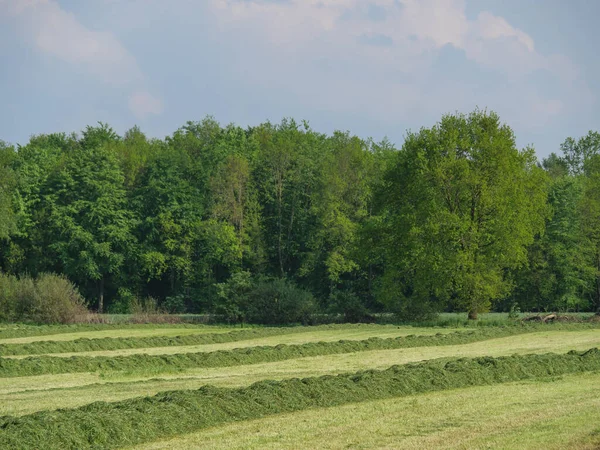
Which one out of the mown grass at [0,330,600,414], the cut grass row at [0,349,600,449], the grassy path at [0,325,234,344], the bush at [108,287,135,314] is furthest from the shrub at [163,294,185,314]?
the cut grass row at [0,349,600,449]

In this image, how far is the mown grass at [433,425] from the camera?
1343cm

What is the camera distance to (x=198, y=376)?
2289cm

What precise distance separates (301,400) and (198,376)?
21.3 feet

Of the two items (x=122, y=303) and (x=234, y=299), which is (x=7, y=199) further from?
(x=234, y=299)

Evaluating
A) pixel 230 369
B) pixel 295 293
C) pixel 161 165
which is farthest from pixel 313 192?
pixel 230 369

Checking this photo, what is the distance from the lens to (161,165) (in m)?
67.1

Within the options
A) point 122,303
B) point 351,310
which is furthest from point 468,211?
point 122,303

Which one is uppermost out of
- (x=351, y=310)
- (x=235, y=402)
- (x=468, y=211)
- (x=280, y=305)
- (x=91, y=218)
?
(x=91, y=218)

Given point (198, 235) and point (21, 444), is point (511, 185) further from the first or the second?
point (21, 444)

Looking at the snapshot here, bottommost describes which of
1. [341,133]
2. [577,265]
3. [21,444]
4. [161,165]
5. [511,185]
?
[21,444]

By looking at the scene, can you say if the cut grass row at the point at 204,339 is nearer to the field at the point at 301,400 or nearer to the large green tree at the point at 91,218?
the field at the point at 301,400

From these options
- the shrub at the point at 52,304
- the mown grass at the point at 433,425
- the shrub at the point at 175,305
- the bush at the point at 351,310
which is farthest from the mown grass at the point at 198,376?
the shrub at the point at 175,305

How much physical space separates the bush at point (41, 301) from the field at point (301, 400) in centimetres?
1879

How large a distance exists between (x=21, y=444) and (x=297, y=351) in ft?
53.6
